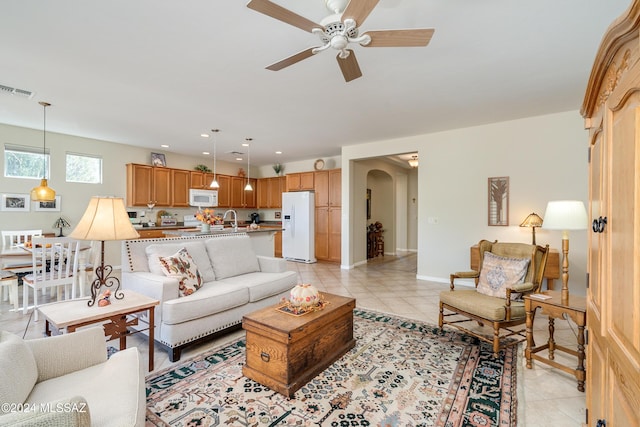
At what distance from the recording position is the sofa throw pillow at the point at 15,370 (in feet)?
3.13

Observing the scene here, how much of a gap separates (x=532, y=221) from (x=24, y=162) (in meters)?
8.16

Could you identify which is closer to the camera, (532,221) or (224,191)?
(532,221)

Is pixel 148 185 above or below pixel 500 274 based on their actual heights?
above

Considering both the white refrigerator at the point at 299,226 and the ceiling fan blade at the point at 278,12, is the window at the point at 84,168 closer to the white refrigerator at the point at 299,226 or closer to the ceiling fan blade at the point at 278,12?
the white refrigerator at the point at 299,226

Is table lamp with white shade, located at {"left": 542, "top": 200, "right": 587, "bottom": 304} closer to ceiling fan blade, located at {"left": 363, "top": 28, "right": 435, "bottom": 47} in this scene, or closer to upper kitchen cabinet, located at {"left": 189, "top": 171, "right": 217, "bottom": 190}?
ceiling fan blade, located at {"left": 363, "top": 28, "right": 435, "bottom": 47}

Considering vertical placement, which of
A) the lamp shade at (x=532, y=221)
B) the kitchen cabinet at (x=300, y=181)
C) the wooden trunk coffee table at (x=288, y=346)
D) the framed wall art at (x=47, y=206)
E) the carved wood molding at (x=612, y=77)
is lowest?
the wooden trunk coffee table at (x=288, y=346)

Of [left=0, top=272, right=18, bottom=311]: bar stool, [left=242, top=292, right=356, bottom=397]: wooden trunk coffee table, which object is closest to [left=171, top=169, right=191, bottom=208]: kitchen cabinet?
[left=0, top=272, right=18, bottom=311]: bar stool

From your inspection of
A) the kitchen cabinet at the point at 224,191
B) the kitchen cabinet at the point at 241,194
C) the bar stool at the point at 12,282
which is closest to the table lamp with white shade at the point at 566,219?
the bar stool at the point at 12,282

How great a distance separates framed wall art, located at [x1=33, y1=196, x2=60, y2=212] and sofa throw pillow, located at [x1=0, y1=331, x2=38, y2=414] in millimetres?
5266

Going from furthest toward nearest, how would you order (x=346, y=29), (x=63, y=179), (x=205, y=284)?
(x=63, y=179)
(x=205, y=284)
(x=346, y=29)

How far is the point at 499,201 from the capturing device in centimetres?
447

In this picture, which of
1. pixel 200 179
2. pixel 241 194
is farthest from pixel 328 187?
pixel 200 179

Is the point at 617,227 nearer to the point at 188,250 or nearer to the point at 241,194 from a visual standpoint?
the point at 188,250

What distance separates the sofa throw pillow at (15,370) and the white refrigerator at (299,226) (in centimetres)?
576
